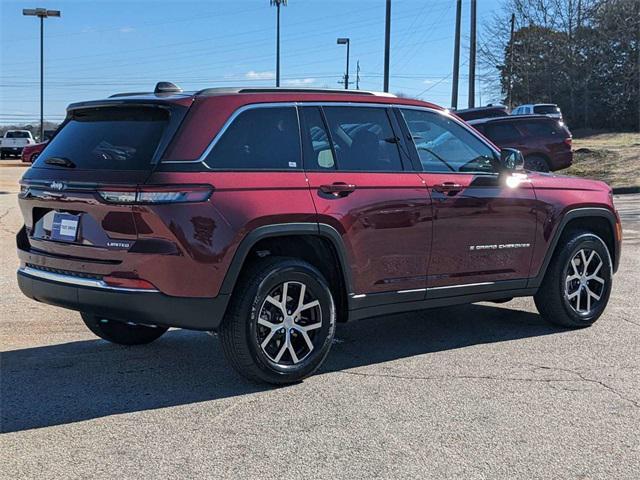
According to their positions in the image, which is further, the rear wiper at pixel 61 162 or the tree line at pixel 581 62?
the tree line at pixel 581 62

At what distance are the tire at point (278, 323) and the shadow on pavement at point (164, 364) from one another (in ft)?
0.69

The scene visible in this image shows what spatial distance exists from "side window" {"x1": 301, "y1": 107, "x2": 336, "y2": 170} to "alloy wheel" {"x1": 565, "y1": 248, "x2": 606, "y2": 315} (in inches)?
99.5

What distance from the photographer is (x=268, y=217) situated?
178 inches

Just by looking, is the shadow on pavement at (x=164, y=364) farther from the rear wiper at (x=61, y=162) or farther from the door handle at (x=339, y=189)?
the rear wiper at (x=61, y=162)

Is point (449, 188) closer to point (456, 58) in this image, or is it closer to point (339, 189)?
point (339, 189)

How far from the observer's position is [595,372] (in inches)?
199

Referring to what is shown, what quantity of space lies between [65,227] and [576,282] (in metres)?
4.16

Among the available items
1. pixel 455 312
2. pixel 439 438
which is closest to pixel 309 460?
pixel 439 438

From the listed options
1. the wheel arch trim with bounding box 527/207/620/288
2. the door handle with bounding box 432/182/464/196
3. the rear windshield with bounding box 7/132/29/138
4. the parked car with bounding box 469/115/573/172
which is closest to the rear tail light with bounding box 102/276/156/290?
the door handle with bounding box 432/182/464/196

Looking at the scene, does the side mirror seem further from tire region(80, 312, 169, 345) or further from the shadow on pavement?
tire region(80, 312, 169, 345)

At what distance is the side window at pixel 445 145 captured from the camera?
217 inches

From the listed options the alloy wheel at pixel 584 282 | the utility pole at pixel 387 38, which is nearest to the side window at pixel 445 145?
the alloy wheel at pixel 584 282

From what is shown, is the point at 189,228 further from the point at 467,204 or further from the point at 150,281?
the point at 467,204

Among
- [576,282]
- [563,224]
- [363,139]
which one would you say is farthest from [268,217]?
[576,282]
